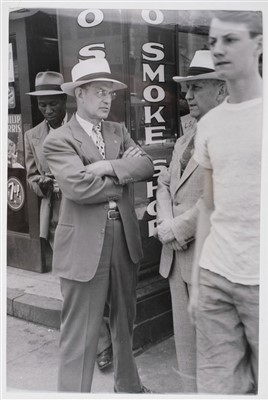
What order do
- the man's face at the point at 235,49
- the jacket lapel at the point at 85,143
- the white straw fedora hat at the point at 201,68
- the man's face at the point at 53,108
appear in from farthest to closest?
the man's face at the point at 53,108, the jacket lapel at the point at 85,143, the white straw fedora hat at the point at 201,68, the man's face at the point at 235,49

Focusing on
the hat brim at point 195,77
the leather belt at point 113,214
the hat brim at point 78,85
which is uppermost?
the hat brim at point 195,77

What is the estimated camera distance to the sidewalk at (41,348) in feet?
8.43

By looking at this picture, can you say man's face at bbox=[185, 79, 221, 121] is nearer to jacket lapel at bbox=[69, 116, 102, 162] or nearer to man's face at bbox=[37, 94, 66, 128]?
jacket lapel at bbox=[69, 116, 102, 162]

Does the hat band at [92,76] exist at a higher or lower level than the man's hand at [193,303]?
higher

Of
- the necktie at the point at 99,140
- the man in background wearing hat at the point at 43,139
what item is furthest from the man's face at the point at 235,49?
the man in background wearing hat at the point at 43,139

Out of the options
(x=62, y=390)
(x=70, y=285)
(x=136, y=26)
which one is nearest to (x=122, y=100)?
(x=136, y=26)

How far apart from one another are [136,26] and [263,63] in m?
0.61

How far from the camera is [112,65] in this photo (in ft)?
8.23

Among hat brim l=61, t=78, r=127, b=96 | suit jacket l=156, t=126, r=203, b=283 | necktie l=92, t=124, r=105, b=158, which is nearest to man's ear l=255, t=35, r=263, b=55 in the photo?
suit jacket l=156, t=126, r=203, b=283

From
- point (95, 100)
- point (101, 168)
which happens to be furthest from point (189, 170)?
point (95, 100)

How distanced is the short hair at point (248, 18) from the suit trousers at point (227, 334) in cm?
108

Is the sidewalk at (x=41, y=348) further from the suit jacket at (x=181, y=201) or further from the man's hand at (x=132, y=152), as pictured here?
the man's hand at (x=132, y=152)

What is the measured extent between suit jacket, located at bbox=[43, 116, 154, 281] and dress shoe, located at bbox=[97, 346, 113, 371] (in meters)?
0.50

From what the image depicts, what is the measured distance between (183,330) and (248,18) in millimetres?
1462
